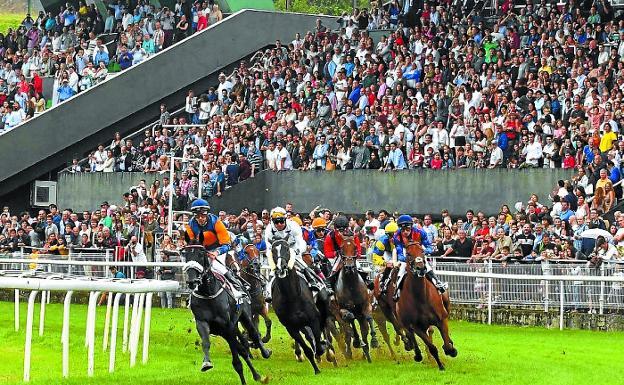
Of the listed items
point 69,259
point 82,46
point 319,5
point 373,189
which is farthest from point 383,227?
point 319,5

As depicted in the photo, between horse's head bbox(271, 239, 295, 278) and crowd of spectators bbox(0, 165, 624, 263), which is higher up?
crowd of spectators bbox(0, 165, 624, 263)

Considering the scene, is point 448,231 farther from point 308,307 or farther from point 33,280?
point 33,280

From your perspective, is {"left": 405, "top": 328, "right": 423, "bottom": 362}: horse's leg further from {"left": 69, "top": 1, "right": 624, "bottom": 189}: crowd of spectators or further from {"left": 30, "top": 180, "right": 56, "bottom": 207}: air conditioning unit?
{"left": 30, "top": 180, "right": 56, "bottom": 207}: air conditioning unit

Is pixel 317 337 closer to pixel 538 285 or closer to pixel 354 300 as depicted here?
pixel 354 300

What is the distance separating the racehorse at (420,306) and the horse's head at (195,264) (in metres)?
2.60

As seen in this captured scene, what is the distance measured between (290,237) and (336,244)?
5.48 feet

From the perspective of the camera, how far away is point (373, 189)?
96.1 ft

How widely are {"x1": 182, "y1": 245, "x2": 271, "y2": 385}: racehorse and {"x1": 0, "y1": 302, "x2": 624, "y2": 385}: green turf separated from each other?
1.40 ft

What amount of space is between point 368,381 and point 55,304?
48.3 ft

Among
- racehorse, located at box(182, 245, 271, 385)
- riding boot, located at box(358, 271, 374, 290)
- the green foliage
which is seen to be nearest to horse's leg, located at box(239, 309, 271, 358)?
racehorse, located at box(182, 245, 271, 385)

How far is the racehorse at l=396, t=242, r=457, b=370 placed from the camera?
15883 millimetres

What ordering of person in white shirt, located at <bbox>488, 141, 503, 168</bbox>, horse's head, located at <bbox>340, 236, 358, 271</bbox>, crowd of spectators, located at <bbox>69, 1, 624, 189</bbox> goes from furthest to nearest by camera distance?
person in white shirt, located at <bbox>488, 141, 503, 168</bbox> < crowd of spectators, located at <bbox>69, 1, 624, 189</bbox> < horse's head, located at <bbox>340, 236, 358, 271</bbox>

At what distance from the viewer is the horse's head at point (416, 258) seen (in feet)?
51.9

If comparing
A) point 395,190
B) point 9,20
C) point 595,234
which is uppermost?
point 9,20
